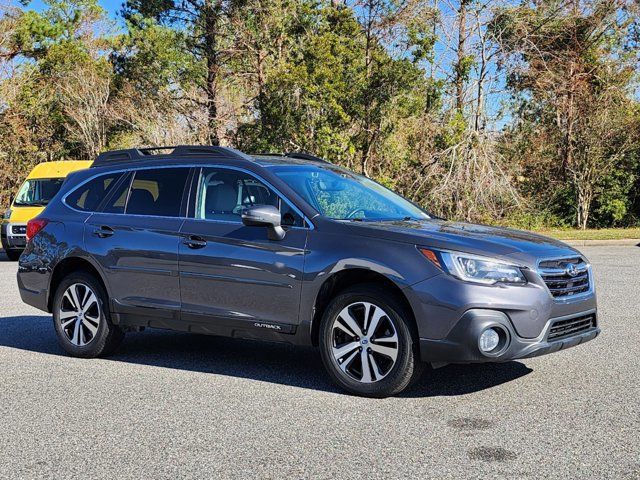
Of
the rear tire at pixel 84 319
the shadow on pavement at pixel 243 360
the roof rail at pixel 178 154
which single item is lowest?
the shadow on pavement at pixel 243 360

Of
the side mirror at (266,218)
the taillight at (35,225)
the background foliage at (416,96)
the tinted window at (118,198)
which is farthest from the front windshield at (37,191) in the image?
the side mirror at (266,218)

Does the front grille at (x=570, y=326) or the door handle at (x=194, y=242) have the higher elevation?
the door handle at (x=194, y=242)

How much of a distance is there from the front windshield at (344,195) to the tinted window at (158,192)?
0.90m

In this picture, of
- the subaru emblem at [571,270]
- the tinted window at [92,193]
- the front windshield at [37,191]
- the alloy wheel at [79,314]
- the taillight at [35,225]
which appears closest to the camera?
the subaru emblem at [571,270]

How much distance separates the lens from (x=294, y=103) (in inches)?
971

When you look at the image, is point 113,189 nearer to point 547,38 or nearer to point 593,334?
point 593,334

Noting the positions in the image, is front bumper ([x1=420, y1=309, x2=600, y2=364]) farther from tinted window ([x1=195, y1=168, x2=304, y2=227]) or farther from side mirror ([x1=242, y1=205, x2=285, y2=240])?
tinted window ([x1=195, y1=168, x2=304, y2=227])

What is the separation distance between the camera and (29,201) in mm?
20094

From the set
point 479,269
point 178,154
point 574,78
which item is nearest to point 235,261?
point 178,154

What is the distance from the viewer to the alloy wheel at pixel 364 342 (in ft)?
19.0

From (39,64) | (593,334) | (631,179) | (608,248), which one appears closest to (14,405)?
(593,334)

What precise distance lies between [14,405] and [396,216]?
10.3 ft

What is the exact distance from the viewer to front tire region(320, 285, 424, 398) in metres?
5.72

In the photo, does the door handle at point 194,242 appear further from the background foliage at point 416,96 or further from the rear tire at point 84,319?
the background foliage at point 416,96
